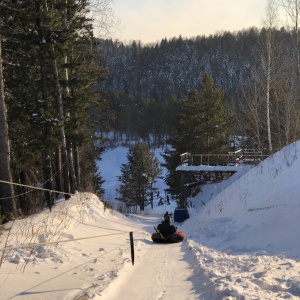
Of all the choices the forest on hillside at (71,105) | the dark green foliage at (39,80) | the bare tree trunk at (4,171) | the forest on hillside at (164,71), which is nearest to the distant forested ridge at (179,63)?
the forest on hillside at (164,71)

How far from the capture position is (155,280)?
21.5 ft

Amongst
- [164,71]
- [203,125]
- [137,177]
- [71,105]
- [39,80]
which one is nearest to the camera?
[39,80]

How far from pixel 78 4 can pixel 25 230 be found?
475 inches

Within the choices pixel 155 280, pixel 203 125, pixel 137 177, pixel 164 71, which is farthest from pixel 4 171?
pixel 164 71

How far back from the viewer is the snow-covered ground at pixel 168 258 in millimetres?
5496

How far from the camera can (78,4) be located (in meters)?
17.0

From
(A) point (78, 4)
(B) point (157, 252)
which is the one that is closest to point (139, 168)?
(A) point (78, 4)

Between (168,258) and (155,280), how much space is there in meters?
2.27

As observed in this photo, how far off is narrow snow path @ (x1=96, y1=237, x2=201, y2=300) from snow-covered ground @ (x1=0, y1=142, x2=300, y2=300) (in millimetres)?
15

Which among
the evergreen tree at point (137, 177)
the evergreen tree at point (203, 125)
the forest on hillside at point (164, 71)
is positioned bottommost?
the evergreen tree at point (137, 177)

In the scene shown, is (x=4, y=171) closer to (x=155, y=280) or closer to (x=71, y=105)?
(x=155, y=280)

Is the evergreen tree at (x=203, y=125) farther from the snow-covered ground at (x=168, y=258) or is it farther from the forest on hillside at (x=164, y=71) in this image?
the forest on hillside at (x=164, y=71)

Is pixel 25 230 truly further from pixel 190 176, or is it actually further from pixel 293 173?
pixel 190 176

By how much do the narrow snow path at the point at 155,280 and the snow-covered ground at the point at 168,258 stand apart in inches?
0.6
